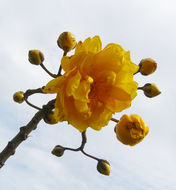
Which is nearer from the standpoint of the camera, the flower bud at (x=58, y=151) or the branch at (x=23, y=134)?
the branch at (x=23, y=134)

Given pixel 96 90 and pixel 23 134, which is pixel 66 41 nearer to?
pixel 96 90

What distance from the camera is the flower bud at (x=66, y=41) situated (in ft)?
8.62

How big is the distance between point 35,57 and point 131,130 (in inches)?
49.3

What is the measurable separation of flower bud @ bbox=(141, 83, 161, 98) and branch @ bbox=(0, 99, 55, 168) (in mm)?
1063

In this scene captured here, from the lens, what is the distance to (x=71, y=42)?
264cm

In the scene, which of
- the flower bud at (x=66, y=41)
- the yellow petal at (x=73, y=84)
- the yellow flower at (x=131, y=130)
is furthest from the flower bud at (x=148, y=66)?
the yellow petal at (x=73, y=84)

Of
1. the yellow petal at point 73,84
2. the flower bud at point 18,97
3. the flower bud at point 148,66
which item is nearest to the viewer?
the yellow petal at point 73,84

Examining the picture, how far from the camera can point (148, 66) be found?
278cm

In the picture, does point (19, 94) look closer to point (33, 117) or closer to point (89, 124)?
point (33, 117)

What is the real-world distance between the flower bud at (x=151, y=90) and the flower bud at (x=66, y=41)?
95 centimetres

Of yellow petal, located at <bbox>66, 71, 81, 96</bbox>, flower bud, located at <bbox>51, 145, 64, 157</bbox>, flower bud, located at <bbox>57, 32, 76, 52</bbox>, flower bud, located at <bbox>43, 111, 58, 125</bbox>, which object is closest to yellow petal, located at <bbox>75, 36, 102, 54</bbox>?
yellow petal, located at <bbox>66, 71, 81, 96</bbox>

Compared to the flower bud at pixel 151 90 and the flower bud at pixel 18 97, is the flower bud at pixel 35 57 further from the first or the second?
the flower bud at pixel 151 90

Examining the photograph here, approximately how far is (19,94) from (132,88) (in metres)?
1.14

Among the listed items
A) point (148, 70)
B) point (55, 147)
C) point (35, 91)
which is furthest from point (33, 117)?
point (148, 70)
